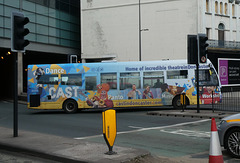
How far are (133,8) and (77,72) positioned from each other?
98.9ft

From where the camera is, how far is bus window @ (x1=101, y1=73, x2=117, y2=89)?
829 inches

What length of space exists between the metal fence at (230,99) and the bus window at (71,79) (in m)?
8.35

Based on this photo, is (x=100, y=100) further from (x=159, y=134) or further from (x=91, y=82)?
(x=159, y=134)

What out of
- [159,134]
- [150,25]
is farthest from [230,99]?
[150,25]

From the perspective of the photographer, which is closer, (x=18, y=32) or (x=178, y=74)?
(x=18, y=32)

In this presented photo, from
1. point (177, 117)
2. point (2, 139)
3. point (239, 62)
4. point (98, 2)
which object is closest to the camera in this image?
point (2, 139)

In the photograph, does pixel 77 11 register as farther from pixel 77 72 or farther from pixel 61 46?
pixel 77 72

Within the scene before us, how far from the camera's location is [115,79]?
21125 mm

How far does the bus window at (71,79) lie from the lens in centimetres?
2105

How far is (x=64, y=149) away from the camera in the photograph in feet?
27.5

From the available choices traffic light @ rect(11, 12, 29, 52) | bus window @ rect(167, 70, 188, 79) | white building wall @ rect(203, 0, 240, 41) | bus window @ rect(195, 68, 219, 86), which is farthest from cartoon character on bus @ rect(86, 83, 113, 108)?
white building wall @ rect(203, 0, 240, 41)

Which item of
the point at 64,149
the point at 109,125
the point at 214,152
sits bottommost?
the point at 64,149

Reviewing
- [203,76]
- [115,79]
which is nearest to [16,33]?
[115,79]

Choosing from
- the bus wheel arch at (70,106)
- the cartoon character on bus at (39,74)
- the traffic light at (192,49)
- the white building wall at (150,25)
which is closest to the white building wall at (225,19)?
the white building wall at (150,25)
